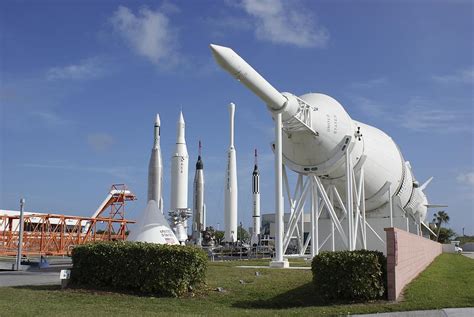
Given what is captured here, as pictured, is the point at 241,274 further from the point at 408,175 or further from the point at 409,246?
the point at 408,175

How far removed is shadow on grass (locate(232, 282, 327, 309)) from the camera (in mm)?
12430

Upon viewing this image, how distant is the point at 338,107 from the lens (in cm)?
2462

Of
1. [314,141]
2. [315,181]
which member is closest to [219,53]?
[314,141]

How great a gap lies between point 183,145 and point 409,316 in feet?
96.0

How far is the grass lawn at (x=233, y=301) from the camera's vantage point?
10891 mm

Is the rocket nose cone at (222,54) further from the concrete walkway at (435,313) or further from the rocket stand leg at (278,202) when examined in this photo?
the concrete walkway at (435,313)

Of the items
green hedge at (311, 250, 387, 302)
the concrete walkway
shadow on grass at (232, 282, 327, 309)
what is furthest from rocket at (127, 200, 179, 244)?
the concrete walkway

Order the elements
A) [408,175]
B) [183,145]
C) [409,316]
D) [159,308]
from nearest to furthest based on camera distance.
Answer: [409,316] → [159,308] → [408,175] → [183,145]

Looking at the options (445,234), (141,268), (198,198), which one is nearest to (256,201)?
(198,198)

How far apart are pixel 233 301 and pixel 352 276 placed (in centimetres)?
314

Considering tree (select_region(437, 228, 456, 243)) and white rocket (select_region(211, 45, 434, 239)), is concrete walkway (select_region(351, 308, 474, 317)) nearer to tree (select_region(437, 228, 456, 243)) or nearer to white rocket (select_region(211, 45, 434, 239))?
white rocket (select_region(211, 45, 434, 239))

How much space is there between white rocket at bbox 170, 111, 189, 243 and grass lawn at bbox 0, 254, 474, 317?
2057 cm

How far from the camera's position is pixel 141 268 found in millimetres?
13695

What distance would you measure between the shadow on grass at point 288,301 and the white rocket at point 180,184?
2295 cm
